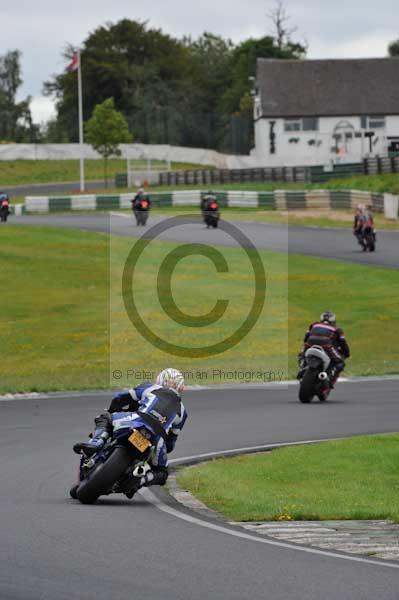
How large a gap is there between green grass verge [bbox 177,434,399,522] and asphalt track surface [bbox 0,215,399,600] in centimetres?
59

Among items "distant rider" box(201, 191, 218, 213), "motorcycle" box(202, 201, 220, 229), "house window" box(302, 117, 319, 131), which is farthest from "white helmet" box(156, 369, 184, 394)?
"house window" box(302, 117, 319, 131)

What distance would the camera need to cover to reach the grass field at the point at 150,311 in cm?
2678

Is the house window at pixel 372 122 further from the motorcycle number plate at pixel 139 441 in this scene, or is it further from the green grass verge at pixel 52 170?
the motorcycle number plate at pixel 139 441

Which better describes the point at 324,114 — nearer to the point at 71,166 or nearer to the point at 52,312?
the point at 71,166

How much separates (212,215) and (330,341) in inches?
1307

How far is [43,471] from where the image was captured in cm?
1398

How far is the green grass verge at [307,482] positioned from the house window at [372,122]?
83609 millimetres

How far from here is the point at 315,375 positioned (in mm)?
20938

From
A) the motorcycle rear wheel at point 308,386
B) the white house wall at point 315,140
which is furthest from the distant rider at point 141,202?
the white house wall at point 315,140

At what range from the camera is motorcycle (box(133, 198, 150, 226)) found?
54.6 m

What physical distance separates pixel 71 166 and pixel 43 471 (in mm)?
85903

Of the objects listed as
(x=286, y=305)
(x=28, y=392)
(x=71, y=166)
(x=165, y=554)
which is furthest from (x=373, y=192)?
(x=165, y=554)

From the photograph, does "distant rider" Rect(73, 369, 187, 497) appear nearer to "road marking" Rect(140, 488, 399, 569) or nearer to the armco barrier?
"road marking" Rect(140, 488, 399, 569)

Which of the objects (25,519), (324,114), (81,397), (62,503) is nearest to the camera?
(25,519)
